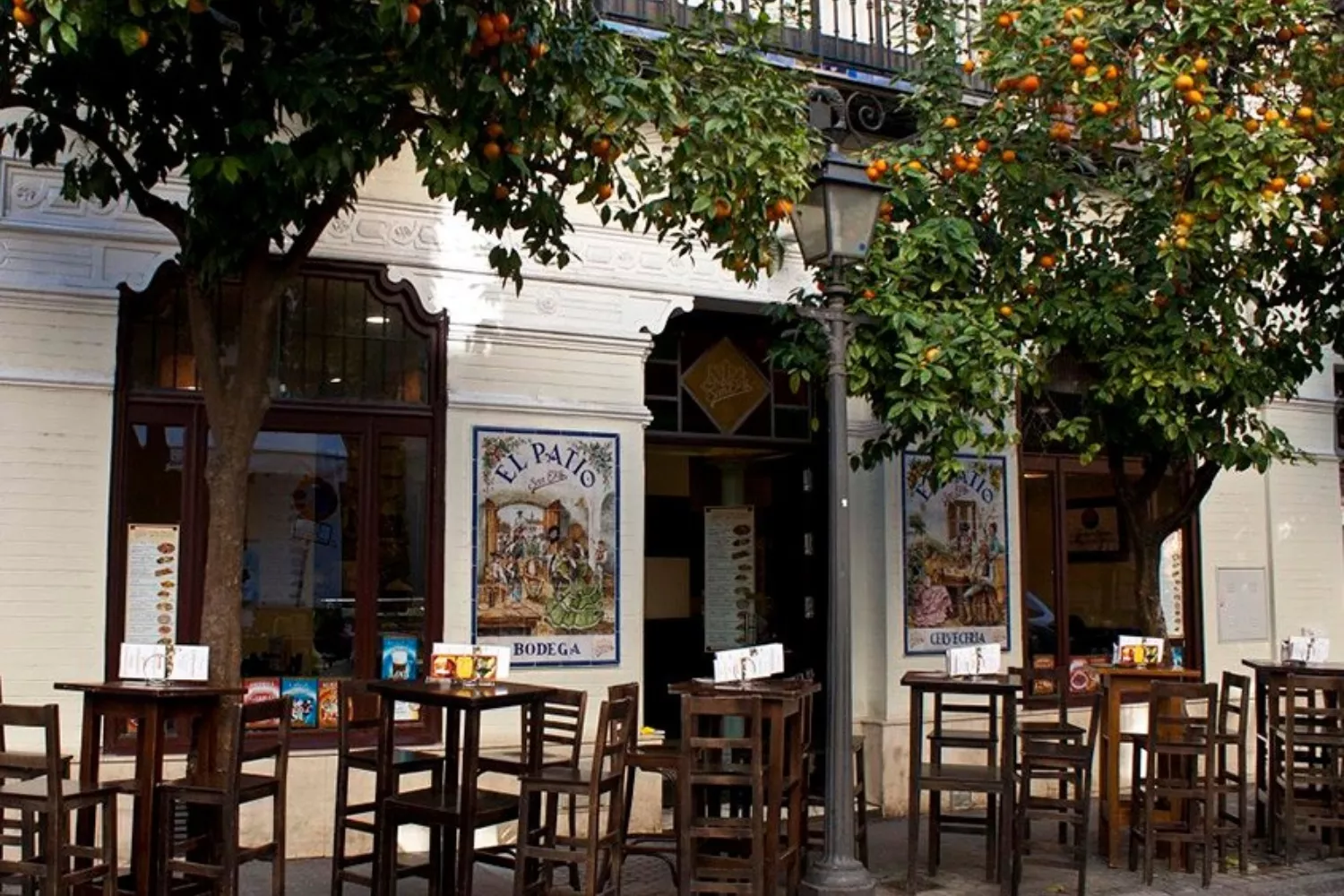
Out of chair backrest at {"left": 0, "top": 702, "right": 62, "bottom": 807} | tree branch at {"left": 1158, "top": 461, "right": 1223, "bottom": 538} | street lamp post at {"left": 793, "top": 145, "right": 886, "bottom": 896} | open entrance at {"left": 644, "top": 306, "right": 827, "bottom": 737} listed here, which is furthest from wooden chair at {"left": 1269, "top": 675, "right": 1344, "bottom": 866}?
chair backrest at {"left": 0, "top": 702, "right": 62, "bottom": 807}

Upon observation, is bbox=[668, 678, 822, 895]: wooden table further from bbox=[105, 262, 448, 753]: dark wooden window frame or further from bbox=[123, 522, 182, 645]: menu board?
bbox=[123, 522, 182, 645]: menu board

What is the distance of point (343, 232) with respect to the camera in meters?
9.37

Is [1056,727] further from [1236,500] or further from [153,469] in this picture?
[153,469]

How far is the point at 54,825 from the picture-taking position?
6191 millimetres

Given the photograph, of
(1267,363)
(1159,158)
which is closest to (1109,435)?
(1267,363)

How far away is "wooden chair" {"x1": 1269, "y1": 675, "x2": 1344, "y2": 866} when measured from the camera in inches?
363

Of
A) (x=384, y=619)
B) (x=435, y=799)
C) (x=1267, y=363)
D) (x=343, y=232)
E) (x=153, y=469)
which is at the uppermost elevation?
(x=343, y=232)

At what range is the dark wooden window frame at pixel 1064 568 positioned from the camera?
1185 centimetres

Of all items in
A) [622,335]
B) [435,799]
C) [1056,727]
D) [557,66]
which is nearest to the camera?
[557,66]

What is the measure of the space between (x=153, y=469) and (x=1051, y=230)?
20.1 ft

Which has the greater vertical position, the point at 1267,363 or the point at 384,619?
the point at 1267,363

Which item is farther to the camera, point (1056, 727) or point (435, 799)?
point (1056, 727)

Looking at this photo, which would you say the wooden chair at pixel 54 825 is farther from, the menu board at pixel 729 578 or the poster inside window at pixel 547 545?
the menu board at pixel 729 578

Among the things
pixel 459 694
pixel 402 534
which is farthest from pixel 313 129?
pixel 402 534
